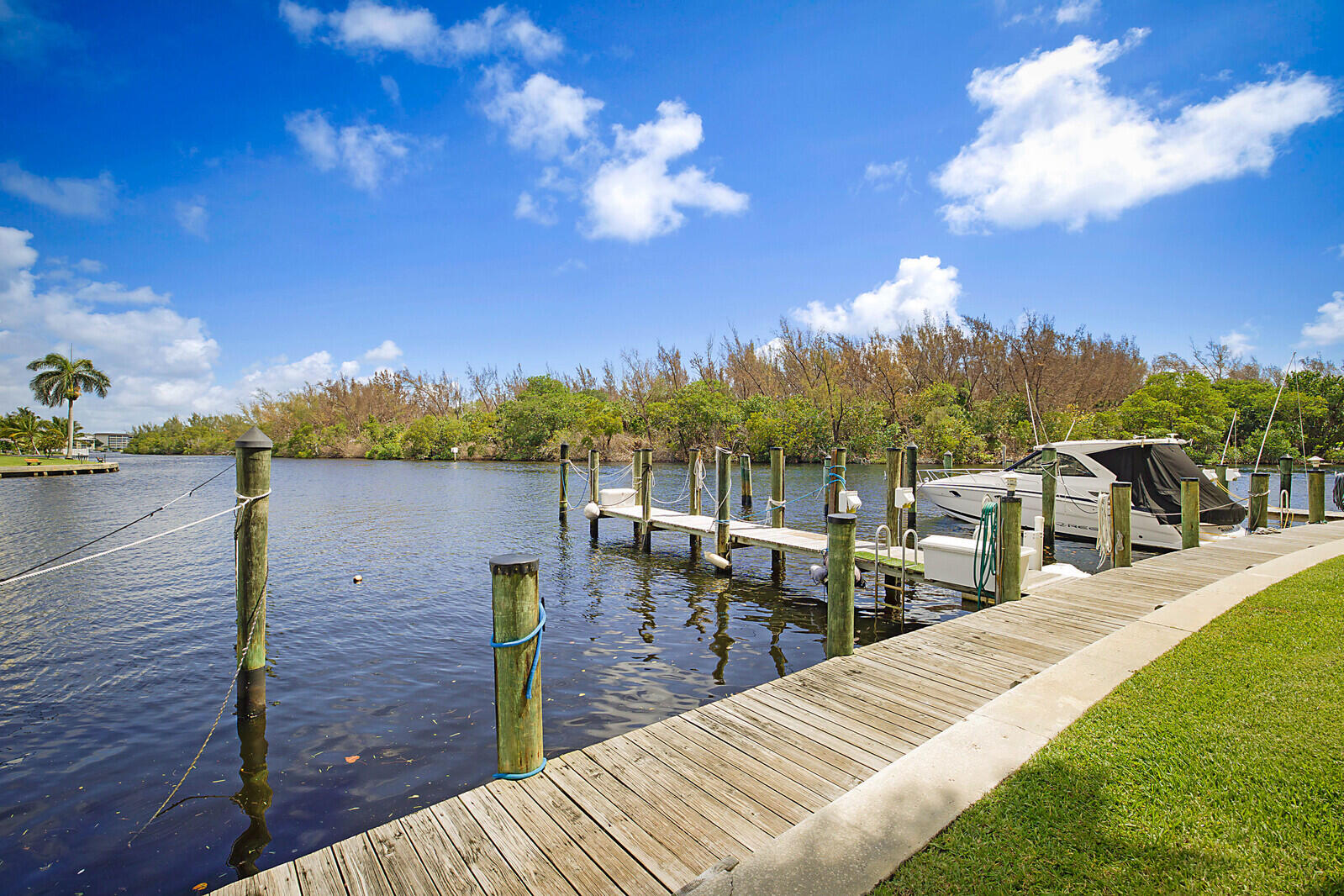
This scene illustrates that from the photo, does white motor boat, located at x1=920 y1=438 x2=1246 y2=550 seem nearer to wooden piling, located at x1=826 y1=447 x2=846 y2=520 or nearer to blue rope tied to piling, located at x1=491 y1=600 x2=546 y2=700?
wooden piling, located at x1=826 y1=447 x2=846 y2=520

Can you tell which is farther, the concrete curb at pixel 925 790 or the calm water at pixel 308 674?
the calm water at pixel 308 674

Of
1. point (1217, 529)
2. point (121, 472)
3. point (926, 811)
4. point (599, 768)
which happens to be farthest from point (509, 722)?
point (121, 472)

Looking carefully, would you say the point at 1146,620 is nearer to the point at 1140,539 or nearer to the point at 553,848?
the point at 553,848

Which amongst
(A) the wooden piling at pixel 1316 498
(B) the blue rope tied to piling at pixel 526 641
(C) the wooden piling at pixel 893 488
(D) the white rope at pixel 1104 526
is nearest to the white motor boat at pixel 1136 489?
(D) the white rope at pixel 1104 526

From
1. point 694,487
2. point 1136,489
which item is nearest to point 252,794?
point 694,487

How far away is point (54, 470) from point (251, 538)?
4973 cm

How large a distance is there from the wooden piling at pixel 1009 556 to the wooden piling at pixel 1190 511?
6.29 meters

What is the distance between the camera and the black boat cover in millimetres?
14109

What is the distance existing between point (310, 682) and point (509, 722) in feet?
16.0

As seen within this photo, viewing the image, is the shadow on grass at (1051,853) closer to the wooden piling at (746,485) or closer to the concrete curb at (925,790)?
the concrete curb at (925,790)

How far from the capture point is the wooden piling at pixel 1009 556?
8.05 meters

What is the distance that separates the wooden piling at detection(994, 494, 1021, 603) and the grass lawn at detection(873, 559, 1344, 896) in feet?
10.6

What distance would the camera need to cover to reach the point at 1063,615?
7258mm

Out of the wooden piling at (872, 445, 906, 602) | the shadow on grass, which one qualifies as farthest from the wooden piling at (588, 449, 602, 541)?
the shadow on grass
